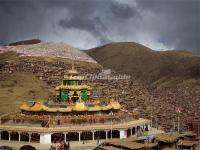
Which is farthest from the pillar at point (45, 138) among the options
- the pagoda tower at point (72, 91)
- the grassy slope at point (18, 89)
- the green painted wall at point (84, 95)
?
the grassy slope at point (18, 89)

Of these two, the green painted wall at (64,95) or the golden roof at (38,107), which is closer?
the golden roof at (38,107)

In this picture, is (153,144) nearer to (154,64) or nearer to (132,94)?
(132,94)

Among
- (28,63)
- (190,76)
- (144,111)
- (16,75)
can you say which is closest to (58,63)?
(28,63)

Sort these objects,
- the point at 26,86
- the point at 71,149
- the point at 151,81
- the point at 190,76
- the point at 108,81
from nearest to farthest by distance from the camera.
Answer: the point at 71,149
the point at 26,86
the point at 108,81
the point at 190,76
the point at 151,81

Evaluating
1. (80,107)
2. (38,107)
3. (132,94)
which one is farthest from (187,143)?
(132,94)

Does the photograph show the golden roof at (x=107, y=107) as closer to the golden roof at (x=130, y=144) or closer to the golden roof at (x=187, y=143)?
the golden roof at (x=130, y=144)

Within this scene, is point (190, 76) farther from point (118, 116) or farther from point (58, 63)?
point (118, 116)
